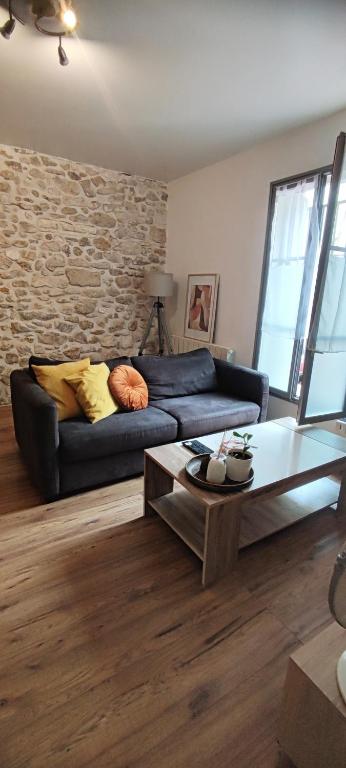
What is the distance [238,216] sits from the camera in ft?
11.6

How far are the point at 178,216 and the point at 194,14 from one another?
2684mm

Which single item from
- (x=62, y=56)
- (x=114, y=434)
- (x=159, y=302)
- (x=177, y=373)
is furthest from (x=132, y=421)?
(x=159, y=302)

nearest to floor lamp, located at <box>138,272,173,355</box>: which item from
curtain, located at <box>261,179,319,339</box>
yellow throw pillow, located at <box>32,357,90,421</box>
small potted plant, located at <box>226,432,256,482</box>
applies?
curtain, located at <box>261,179,319,339</box>

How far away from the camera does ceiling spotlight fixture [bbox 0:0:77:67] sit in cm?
169

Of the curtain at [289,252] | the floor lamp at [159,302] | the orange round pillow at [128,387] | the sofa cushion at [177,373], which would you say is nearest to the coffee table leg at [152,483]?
Answer: the orange round pillow at [128,387]

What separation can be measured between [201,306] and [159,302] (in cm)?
65

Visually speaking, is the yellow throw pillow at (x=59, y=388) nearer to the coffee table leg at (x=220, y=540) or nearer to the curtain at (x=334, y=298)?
the coffee table leg at (x=220, y=540)

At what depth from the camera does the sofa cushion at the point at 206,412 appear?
262 centimetres

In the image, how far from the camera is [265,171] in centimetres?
321

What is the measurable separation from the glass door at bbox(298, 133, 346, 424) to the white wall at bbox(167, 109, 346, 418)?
24.6 inches

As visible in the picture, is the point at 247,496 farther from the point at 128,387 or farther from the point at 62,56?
the point at 62,56

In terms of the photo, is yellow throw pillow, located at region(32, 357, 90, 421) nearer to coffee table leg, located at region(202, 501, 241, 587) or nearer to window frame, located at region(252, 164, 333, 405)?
coffee table leg, located at region(202, 501, 241, 587)

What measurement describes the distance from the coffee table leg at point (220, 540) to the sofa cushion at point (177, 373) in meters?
1.48

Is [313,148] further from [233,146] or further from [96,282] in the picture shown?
[96,282]
